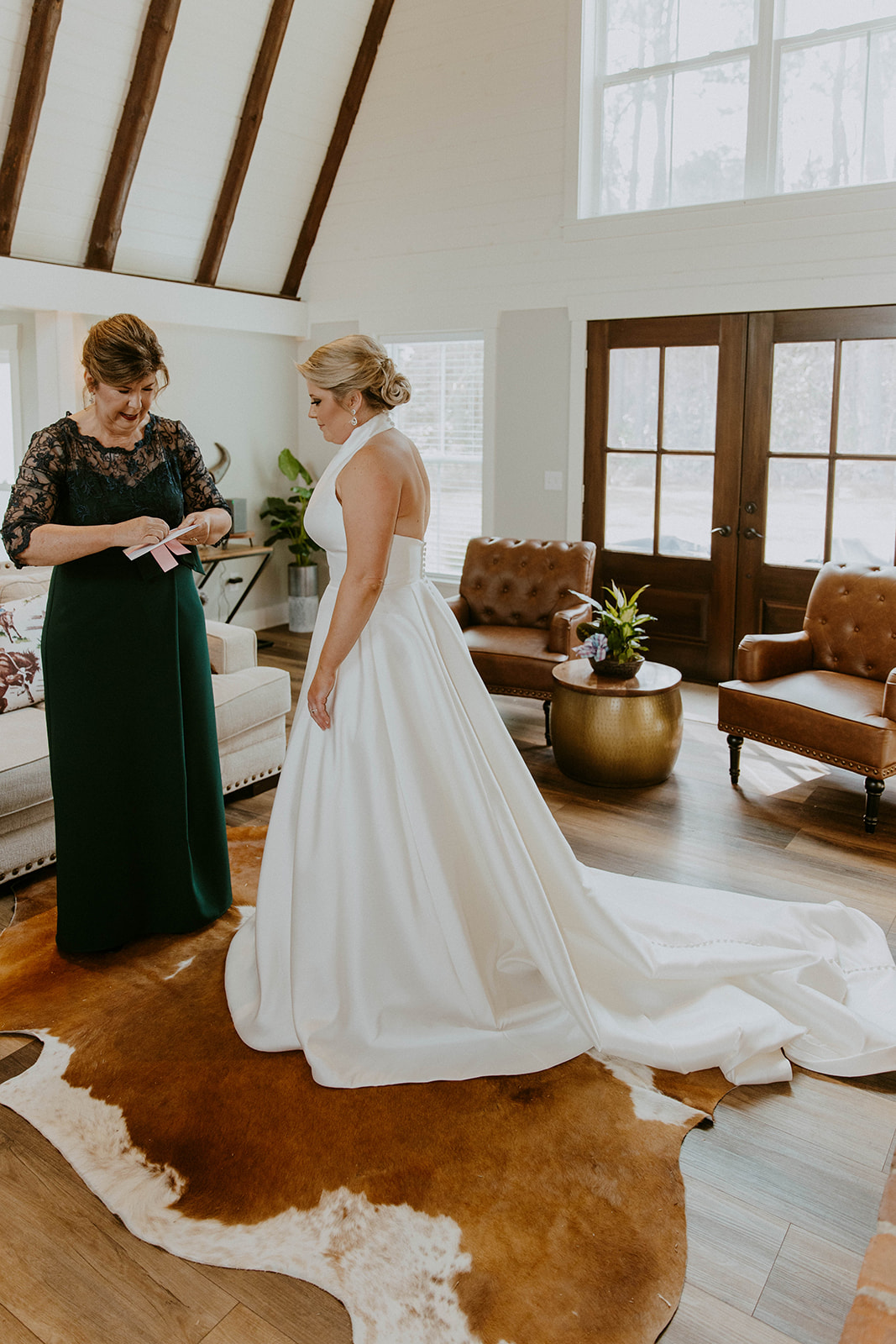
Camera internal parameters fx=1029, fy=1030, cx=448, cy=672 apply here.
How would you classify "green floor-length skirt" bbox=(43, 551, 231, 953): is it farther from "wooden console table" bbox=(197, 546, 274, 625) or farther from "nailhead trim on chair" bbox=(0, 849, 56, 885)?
"wooden console table" bbox=(197, 546, 274, 625)

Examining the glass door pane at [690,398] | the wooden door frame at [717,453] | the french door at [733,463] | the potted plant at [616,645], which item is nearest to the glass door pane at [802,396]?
the french door at [733,463]

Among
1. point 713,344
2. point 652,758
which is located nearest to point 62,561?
point 652,758

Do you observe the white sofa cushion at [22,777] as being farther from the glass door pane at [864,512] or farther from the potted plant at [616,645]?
the glass door pane at [864,512]

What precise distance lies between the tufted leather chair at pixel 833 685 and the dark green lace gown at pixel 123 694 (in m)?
2.31

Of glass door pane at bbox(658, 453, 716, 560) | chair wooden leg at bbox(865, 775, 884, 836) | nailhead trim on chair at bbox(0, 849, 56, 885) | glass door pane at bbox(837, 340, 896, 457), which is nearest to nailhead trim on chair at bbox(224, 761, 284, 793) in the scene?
nailhead trim on chair at bbox(0, 849, 56, 885)

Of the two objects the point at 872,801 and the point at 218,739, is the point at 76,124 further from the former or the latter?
the point at 872,801

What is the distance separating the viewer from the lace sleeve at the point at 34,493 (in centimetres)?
269

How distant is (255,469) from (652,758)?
4.37m

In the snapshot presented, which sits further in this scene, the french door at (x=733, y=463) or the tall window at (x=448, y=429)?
the tall window at (x=448, y=429)

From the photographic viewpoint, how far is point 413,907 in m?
2.51

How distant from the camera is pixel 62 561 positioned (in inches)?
107

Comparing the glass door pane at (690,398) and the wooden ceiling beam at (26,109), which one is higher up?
the wooden ceiling beam at (26,109)

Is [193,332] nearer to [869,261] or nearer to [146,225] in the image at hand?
[146,225]

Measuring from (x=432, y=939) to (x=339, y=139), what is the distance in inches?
250
